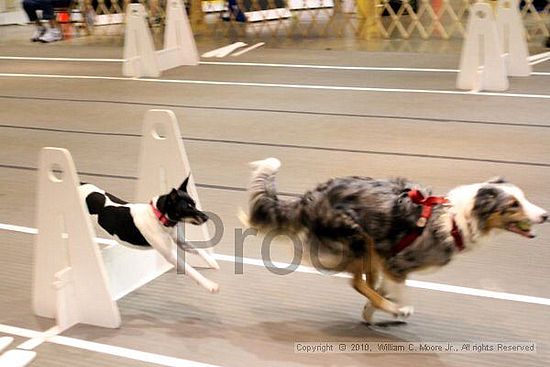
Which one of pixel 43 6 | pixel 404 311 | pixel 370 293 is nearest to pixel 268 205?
pixel 370 293

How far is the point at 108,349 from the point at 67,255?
14.4 inches

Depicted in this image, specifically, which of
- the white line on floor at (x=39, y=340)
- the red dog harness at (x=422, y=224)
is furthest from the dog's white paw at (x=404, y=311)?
the white line on floor at (x=39, y=340)

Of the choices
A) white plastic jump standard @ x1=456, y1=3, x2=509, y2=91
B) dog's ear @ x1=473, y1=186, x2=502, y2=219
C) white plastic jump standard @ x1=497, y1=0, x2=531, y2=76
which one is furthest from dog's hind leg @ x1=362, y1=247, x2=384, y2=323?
white plastic jump standard @ x1=497, y1=0, x2=531, y2=76

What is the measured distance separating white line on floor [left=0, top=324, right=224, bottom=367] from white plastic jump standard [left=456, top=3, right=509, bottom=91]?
4.24 m

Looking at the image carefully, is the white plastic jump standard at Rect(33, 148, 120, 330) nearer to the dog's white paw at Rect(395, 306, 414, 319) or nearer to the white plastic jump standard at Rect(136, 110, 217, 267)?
the white plastic jump standard at Rect(136, 110, 217, 267)

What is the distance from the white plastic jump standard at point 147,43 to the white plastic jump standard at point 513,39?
3194mm

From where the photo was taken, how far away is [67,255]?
7.95ft

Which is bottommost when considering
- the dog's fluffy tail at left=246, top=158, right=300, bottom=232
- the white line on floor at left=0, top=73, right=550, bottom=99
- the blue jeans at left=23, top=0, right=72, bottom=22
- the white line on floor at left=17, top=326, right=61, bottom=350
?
the white line on floor at left=17, top=326, right=61, bottom=350

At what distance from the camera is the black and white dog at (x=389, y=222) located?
2.05m

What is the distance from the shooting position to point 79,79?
7.24 meters

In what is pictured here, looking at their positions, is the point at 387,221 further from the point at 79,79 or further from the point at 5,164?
the point at 79,79

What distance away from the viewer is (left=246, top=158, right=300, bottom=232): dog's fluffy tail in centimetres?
224

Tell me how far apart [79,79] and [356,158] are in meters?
4.03

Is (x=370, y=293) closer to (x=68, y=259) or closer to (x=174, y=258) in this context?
(x=174, y=258)
